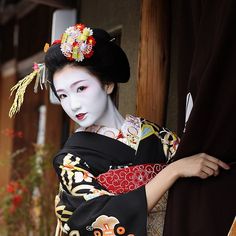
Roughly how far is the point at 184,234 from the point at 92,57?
0.88 metres

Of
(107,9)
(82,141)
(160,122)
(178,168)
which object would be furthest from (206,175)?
(107,9)

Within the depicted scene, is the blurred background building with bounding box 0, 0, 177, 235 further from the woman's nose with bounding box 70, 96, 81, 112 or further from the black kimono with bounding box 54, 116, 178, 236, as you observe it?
the woman's nose with bounding box 70, 96, 81, 112

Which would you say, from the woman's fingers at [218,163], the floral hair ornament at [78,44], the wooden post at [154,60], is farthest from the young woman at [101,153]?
the wooden post at [154,60]

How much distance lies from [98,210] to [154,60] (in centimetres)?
114

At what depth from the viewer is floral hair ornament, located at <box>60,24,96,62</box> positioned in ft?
7.61

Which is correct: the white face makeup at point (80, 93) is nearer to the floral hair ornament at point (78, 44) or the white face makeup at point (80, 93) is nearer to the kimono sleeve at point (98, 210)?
the floral hair ornament at point (78, 44)

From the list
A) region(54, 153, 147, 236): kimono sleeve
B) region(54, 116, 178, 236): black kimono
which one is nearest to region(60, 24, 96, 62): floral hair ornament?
region(54, 116, 178, 236): black kimono

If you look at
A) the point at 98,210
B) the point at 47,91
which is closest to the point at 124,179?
the point at 98,210

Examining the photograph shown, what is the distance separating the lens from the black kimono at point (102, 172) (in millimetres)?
2166

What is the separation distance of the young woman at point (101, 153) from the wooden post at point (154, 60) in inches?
17.5

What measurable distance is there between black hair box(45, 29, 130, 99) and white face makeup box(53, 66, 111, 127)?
0.09ft

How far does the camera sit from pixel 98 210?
7.16 ft

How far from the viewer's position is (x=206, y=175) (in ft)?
6.69

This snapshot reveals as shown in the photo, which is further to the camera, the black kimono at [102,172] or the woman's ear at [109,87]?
the woman's ear at [109,87]
